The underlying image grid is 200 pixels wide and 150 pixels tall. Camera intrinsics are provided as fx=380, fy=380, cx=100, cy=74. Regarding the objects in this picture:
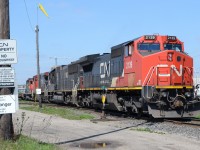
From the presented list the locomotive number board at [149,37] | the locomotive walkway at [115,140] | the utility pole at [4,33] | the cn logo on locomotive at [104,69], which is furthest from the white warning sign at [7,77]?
the cn logo on locomotive at [104,69]

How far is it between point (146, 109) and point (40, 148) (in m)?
9.69

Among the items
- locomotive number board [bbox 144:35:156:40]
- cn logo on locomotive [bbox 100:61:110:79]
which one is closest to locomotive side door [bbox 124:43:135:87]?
locomotive number board [bbox 144:35:156:40]

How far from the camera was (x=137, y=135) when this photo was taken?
13148 millimetres

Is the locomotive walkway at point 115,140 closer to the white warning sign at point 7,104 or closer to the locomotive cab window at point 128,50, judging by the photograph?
the white warning sign at point 7,104

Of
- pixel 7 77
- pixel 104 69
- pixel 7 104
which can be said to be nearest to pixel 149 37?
pixel 104 69

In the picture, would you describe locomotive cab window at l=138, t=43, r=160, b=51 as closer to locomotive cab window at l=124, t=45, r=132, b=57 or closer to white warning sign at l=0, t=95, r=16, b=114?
locomotive cab window at l=124, t=45, r=132, b=57

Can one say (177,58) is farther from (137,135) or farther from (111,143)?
(111,143)

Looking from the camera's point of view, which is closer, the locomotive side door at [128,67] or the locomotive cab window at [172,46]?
the locomotive cab window at [172,46]

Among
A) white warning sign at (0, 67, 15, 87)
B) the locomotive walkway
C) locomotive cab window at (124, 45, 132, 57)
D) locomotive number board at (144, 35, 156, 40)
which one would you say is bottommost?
the locomotive walkway

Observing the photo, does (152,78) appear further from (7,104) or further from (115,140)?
(7,104)

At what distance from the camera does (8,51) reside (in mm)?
9281

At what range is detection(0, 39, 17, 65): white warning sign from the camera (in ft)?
30.2

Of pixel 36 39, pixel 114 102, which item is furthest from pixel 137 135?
pixel 36 39

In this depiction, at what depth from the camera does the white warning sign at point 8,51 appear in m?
9.22
